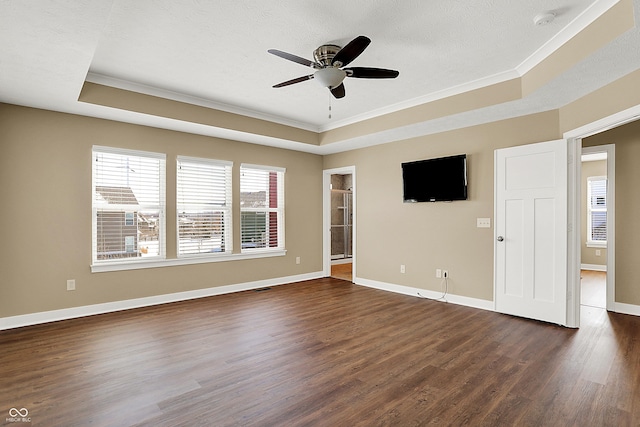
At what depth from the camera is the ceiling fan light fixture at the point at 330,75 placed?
289cm

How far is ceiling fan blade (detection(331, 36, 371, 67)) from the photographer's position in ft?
7.83

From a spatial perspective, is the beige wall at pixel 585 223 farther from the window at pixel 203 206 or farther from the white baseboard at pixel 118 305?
the window at pixel 203 206

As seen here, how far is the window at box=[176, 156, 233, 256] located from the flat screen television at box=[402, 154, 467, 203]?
2.91m

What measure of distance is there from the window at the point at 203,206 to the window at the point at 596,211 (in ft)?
26.9

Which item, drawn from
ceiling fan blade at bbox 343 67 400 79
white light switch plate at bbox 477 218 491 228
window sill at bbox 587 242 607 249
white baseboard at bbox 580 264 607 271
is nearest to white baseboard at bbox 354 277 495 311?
white light switch plate at bbox 477 218 491 228

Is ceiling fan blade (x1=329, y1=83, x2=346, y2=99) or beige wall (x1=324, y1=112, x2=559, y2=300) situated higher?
ceiling fan blade (x1=329, y1=83, x2=346, y2=99)

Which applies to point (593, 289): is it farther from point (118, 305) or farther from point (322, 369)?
point (118, 305)

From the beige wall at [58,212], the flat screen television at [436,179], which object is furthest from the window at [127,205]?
the flat screen television at [436,179]

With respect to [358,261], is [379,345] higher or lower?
lower

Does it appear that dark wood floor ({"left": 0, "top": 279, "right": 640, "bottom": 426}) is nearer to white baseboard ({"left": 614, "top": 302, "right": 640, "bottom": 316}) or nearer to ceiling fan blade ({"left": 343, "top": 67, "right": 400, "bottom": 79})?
white baseboard ({"left": 614, "top": 302, "right": 640, "bottom": 316})

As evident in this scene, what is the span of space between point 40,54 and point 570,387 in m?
4.79

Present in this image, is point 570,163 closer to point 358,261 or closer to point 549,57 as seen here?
point 549,57

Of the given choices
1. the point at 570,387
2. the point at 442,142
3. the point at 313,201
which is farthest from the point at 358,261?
the point at 570,387

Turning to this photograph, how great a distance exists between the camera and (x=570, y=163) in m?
3.68
